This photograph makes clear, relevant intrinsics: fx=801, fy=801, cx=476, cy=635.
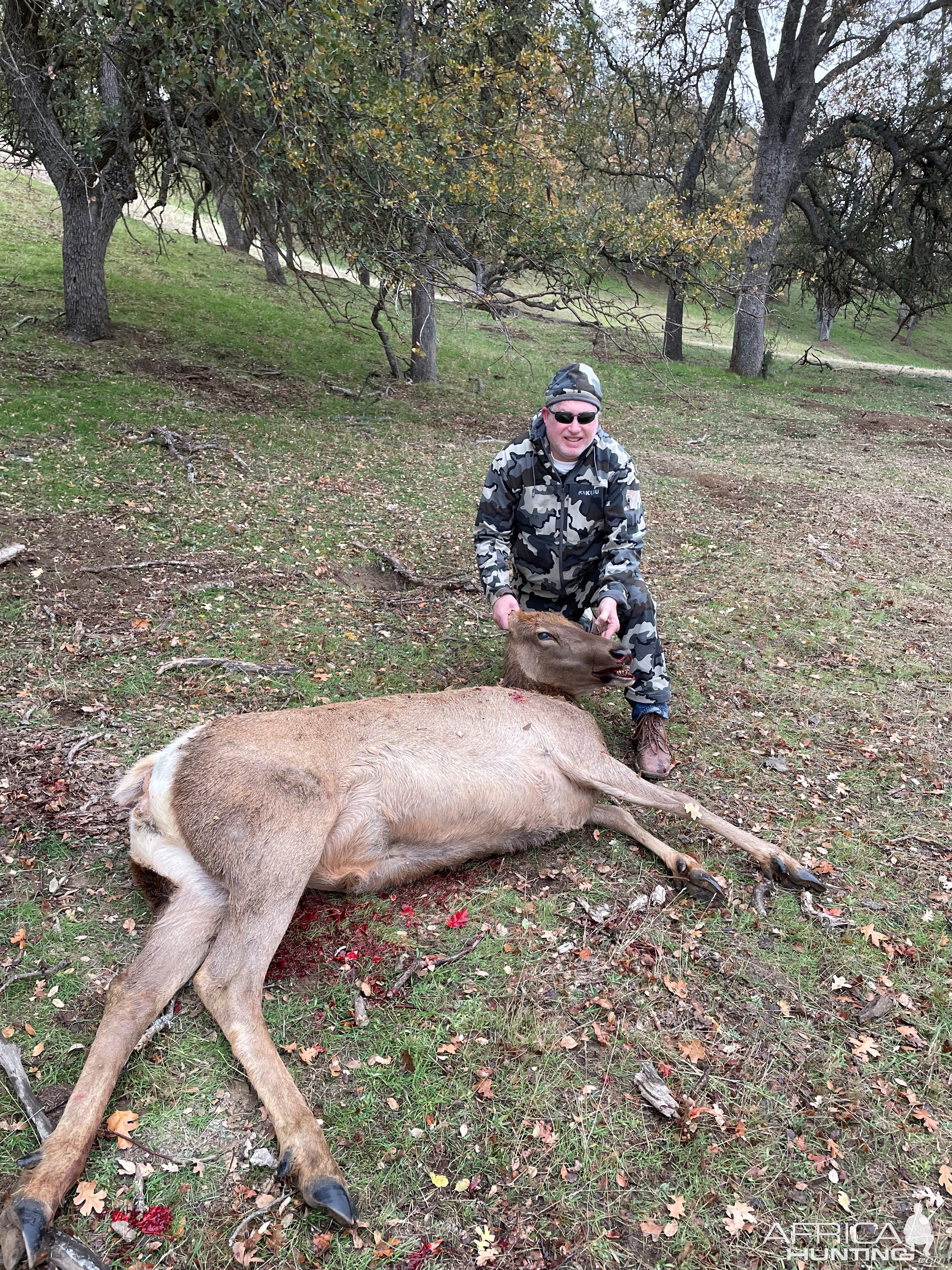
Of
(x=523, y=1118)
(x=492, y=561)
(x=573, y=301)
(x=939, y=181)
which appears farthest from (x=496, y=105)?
(x=939, y=181)

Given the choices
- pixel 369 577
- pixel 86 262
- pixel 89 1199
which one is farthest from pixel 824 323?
pixel 89 1199

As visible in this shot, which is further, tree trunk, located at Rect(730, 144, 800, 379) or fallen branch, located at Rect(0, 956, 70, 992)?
tree trunk, located at Rect(730, 144, 800, 379)

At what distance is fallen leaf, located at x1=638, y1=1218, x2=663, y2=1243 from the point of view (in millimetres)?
2254

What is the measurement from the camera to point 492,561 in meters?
4.71

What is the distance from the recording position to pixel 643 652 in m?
4.61

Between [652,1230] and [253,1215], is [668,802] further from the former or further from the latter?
[253,1215]

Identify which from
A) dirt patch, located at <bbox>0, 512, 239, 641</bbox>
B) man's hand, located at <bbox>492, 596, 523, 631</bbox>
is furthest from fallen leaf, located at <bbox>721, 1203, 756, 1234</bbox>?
dirt patch, located at <bbox>0, 512, 239, 641</bbox>

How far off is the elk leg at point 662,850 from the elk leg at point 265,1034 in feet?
5.36

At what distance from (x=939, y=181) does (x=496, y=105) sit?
1349 cm

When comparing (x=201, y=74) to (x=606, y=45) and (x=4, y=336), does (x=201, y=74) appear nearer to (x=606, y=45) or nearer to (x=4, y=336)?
(x=4, y=336)

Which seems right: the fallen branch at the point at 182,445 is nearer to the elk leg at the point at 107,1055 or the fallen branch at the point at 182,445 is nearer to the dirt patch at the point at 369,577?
the dirt patch at the point at 369,577

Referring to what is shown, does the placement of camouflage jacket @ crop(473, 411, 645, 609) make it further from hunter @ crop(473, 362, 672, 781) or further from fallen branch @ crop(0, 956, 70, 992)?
fallen branch @ crop(0, 956, 70, 992)

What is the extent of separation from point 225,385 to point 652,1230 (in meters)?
11.1

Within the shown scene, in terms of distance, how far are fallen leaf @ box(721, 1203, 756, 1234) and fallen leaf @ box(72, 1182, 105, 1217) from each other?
176 centimetres
